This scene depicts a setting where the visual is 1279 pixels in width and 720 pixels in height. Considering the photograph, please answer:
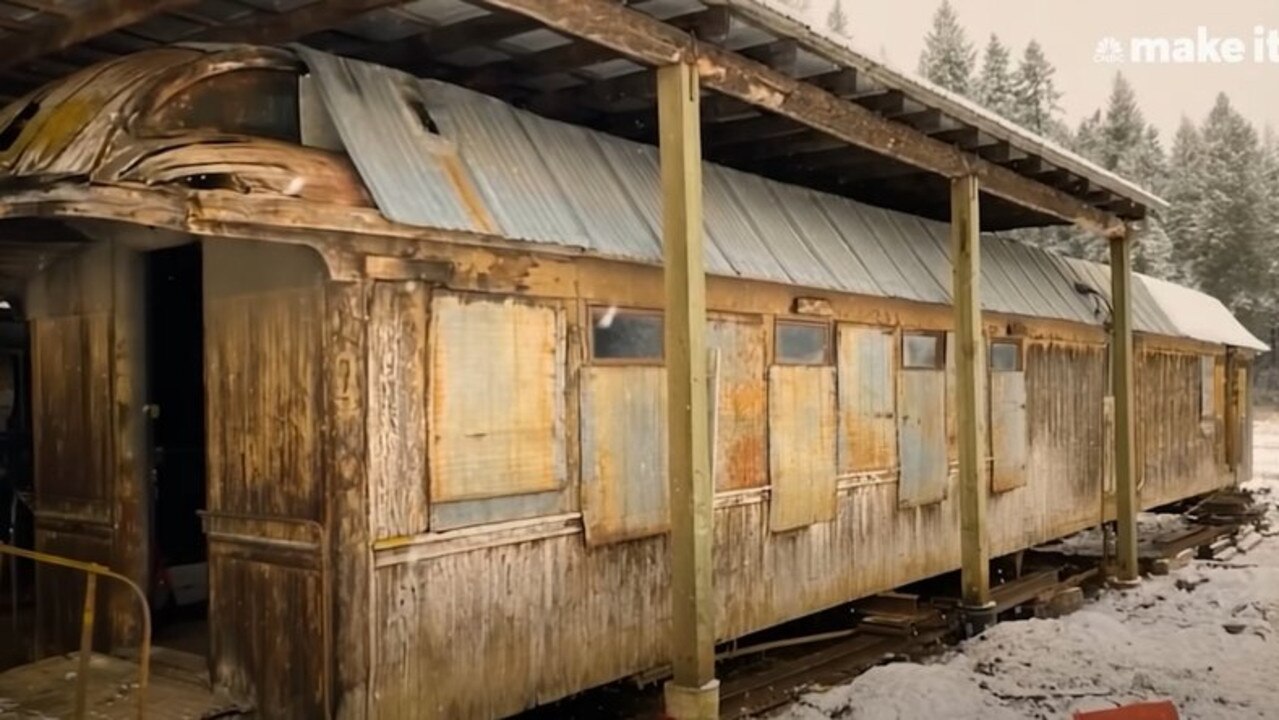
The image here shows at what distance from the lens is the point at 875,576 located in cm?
943

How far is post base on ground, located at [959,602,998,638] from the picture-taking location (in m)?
9.01

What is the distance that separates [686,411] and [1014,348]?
700 centimetres

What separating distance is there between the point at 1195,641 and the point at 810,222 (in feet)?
15.7

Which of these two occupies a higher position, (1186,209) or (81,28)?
(1186,209)

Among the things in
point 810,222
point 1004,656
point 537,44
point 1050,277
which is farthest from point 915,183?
point 537,44

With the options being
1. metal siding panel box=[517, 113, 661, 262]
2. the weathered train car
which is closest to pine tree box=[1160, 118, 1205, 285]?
the weathered train car

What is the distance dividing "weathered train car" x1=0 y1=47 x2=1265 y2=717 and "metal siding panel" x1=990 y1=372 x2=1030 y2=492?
2298 millimetres

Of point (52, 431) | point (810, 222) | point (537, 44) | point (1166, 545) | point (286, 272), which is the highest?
point (537, 44)

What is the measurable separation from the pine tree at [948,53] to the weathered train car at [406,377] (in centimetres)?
4126

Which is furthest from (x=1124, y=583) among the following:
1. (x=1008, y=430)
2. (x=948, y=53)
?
(x=948, y=53)

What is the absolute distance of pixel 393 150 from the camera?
5688 mm

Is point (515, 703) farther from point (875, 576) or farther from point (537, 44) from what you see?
point (875, 576)

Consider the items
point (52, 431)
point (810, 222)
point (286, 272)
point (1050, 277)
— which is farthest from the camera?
point (1050, 277)

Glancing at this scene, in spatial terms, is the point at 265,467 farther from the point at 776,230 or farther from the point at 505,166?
the point at 776,230
